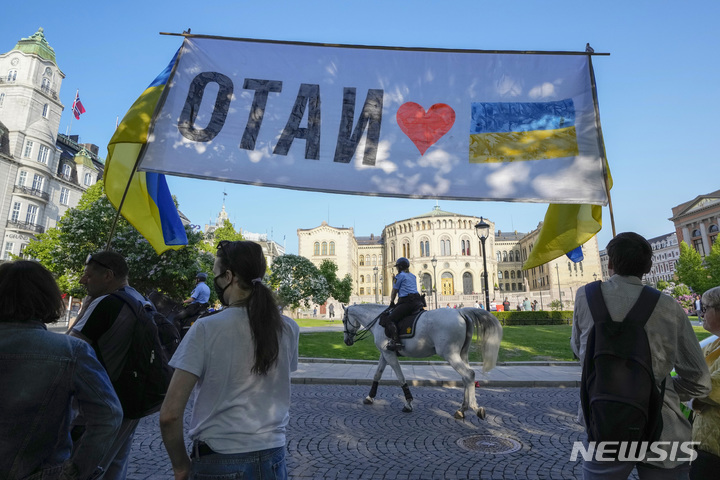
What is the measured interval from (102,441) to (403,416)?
5.74m

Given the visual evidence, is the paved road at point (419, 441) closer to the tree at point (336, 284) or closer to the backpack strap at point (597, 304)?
the backpack strap at point (597, 304)

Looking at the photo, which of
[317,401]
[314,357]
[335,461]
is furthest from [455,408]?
[314,357]

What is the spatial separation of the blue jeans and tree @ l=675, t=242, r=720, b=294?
66.9 meters

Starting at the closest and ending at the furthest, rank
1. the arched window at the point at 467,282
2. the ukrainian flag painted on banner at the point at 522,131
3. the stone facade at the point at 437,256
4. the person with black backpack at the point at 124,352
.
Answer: the person with black backpack at the point at 124,352 → the ukrainian flag painted on banner at the point at 522,131 → the stone facade at the point at 437,256 → the arched window at the point at 467,282

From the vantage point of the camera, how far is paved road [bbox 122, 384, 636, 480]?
14.6ft

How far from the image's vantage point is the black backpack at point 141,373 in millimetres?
2633

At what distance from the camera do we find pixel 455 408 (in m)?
7.32

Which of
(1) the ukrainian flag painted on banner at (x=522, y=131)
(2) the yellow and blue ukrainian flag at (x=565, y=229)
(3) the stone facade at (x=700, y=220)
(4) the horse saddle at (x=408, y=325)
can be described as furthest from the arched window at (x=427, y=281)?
(1) the ukrainian flag painted on banner at (x=522, y=131)

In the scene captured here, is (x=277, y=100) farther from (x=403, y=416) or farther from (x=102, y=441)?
(x=403, y=416)

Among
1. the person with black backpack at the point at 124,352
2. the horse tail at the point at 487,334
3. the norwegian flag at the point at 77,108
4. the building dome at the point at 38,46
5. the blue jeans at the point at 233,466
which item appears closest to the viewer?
the blue jeans at the point at 233,466

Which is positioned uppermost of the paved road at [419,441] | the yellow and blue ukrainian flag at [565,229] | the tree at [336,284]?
the tree at [336,284]

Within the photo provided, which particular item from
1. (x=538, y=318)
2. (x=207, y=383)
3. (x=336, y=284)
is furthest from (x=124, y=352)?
(x=336, y=284)

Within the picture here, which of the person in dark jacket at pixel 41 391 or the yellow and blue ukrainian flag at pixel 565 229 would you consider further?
the yellow and blue ukrainian flag at pixel 565 229

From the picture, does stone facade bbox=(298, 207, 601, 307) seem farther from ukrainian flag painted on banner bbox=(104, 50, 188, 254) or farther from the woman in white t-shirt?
the woman in white t-shirt
